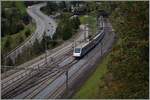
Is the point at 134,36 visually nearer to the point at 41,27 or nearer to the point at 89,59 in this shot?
the point at 89,59

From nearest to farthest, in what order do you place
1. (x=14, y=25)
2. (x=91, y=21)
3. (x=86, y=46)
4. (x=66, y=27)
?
1. (x=86, y=46)
2. (x=91, y=21)
3. (x=66, y=27)
4. (x=14, y=25)

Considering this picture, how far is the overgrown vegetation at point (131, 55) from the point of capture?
2461 cm

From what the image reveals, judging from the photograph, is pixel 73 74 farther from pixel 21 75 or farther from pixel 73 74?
pixel 21 75

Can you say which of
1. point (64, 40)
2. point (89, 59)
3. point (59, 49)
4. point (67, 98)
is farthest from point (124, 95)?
point (64, 40)

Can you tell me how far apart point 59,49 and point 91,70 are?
636 inches

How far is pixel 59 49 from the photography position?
63250 mm

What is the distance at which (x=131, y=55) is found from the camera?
24891mm

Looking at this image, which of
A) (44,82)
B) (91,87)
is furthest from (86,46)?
(91,87)

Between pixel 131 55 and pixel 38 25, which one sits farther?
pixel 38 25

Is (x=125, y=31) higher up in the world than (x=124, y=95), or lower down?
higher up

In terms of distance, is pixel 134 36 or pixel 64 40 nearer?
pixel 134 36

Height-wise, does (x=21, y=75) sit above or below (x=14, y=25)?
below

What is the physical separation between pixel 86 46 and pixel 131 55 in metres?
34.7

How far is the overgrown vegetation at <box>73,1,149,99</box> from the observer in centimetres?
2461
